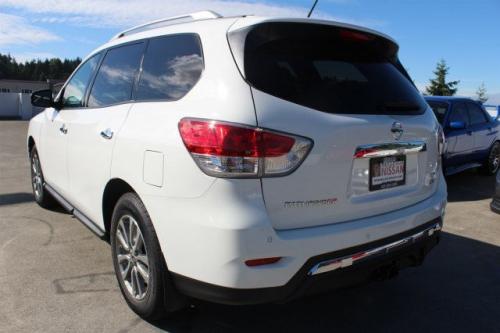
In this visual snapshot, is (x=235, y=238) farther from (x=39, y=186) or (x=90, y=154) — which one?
(x=39, y=186)

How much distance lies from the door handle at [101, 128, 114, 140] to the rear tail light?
110cm

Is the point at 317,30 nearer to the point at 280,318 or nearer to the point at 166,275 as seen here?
the point at 166,275

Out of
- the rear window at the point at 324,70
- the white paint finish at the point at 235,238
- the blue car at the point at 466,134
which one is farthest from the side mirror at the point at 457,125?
the white paint finish at the point at 235,238

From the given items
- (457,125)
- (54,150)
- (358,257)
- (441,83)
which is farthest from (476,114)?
(441,83)

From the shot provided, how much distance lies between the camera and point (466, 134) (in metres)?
7.81

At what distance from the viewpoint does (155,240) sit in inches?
101

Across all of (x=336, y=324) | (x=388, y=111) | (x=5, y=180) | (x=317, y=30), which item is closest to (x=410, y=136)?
(x=388, y=111)

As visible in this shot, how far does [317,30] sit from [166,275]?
5.38 ft

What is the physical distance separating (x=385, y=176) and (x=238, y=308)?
1362 mm

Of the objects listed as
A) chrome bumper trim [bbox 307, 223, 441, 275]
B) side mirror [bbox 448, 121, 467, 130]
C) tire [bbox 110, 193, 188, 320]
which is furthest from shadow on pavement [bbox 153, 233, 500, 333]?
side mirror [bbox 448, 121, 467, 130]

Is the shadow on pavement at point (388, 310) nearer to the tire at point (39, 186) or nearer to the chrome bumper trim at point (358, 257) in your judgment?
the chrome bumper trim at point (358, 257)

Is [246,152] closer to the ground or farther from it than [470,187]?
farther from it

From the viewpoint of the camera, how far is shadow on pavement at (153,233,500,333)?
2.95m

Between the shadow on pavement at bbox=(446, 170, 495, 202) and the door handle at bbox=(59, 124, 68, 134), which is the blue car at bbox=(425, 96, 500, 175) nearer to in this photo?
the shadow on pavement at bbox=(446, 170, 495, 202)
